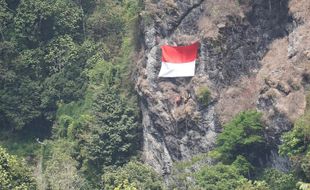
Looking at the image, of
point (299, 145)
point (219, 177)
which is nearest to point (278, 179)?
point (299, 145)

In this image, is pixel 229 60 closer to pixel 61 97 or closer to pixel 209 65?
pixel 209 65

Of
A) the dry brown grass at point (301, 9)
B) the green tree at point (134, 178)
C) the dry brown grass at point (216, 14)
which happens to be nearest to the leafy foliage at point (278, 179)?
the green tree at point (134, 178)

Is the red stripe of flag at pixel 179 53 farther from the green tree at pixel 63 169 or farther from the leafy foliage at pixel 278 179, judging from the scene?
the leafy foliage at pixel 278 179

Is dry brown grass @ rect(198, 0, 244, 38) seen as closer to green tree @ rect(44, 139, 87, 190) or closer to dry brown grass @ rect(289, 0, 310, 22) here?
→ dry brown grass @ rect(289, 0, 310, 22)

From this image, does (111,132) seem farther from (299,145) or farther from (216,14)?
(299,145)

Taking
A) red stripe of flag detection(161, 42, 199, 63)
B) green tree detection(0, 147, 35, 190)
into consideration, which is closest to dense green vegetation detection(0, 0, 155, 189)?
red stripe of flag detection(161, 42, 199, 63)

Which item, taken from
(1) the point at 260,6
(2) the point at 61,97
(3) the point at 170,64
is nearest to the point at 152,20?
(3) the point at 170,64
